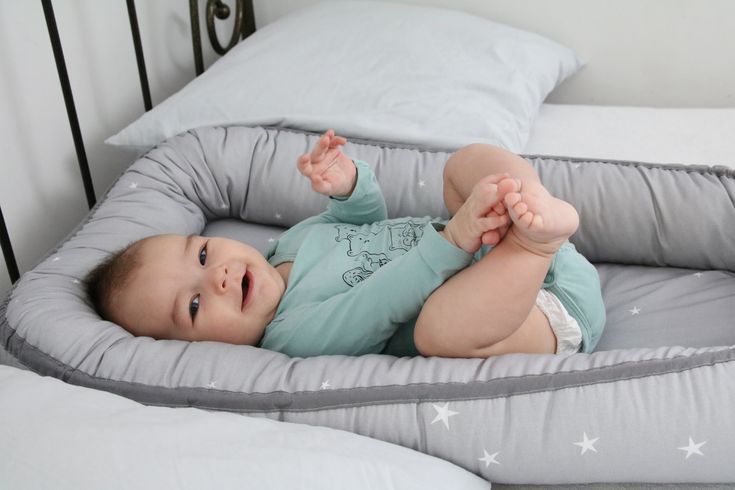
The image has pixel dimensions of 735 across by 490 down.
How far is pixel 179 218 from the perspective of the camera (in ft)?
4.29

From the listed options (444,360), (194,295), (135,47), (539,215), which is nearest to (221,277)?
(194,295)

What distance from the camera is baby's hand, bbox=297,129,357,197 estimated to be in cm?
110

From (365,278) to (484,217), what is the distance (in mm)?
269

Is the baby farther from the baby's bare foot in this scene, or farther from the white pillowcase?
the white pillowcase

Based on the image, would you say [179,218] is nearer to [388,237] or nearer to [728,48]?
[388,237]

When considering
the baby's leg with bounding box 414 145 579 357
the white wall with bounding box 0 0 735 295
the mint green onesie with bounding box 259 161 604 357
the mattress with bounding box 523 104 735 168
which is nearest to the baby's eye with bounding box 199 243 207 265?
the mint green onesie with bounding box 259 161 604 357

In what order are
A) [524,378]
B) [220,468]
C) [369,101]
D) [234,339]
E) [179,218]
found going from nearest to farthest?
[220,468] → [524,378] → [234,339] → [179,218] → [369,101]

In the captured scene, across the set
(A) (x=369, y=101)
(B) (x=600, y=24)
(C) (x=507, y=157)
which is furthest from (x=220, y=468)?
(B) (x=600, y=24)

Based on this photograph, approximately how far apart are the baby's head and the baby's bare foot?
410mm

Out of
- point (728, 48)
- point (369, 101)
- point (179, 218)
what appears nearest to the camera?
point (179, 218)

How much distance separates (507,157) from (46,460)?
728 mm

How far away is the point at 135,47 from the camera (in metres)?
1.59

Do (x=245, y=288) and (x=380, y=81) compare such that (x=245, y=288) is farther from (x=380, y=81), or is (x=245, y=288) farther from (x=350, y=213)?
(x=380, y=81)

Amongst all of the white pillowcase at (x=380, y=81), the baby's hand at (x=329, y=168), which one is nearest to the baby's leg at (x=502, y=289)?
the baby's hand at (x=329, y=168)
